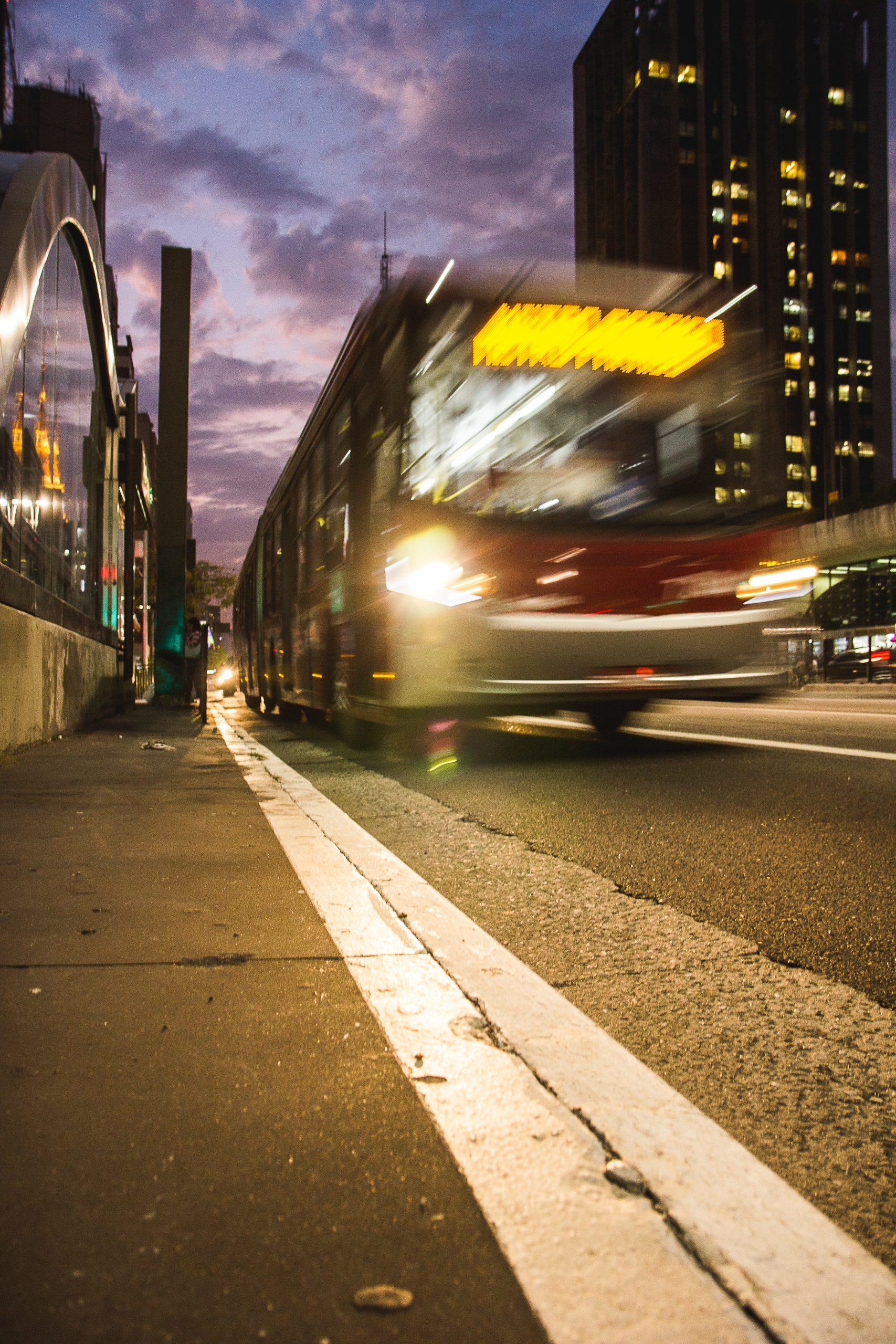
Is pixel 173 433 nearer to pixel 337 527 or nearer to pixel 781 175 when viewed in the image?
pixel 337 527

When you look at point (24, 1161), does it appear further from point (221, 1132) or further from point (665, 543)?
point (665, 543)

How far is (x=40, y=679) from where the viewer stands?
11.0 meters

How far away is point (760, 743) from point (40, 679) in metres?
7.81

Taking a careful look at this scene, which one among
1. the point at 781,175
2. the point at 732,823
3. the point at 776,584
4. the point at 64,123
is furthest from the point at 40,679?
the point at 781,175

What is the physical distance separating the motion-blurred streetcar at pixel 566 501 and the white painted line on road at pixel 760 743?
677mm

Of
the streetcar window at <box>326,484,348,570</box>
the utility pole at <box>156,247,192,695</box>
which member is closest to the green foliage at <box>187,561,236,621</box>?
the utility pole at <box>156,247,192,695</box>

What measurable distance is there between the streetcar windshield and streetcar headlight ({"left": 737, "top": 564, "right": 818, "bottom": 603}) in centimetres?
64

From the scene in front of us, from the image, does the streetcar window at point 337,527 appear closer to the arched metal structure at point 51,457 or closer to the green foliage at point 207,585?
the arched metal structure at point 51,457

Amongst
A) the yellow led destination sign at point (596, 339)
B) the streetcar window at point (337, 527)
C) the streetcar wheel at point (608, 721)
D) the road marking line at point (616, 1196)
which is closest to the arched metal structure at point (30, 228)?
the streetcar window at point (337, 527)

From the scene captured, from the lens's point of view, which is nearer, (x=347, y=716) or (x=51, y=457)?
(x=347, y=716)

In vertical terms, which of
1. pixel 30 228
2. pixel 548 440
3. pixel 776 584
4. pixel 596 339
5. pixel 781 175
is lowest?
pixel 776 584

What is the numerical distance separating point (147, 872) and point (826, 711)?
12.6 metres

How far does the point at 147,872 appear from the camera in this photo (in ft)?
13.5

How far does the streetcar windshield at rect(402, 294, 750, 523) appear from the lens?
7.52 metres
